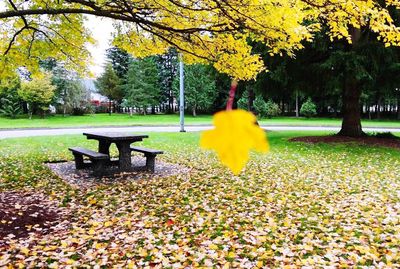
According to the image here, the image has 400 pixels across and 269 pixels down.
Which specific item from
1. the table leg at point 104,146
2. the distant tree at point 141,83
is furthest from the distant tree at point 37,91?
the table leg at point 104,146

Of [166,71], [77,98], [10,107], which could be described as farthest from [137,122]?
[166,71]

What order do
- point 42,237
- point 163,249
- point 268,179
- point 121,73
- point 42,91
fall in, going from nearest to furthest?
1. point 163,249
2. point 42,237
3. point 268,179
4. point 42,91
5. point 121,73

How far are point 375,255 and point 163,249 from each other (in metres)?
→ 2.59

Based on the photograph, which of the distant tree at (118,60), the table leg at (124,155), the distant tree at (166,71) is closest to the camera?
the table leg at (124,155)

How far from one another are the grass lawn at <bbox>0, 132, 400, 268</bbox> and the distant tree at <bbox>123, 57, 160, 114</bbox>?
147ft

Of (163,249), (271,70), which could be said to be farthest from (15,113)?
(163,249)

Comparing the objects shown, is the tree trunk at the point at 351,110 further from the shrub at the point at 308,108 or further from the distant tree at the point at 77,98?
the distant tree at the point at 77,98

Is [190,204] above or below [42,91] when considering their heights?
below

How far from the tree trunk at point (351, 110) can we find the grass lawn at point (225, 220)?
23.5 ft

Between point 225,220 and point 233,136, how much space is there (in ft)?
18.6

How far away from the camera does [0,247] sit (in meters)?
4.93

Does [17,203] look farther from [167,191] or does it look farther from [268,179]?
[268,179]

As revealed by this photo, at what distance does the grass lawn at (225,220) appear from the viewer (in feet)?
14.9

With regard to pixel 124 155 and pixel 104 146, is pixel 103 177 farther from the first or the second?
pixel 104 146
